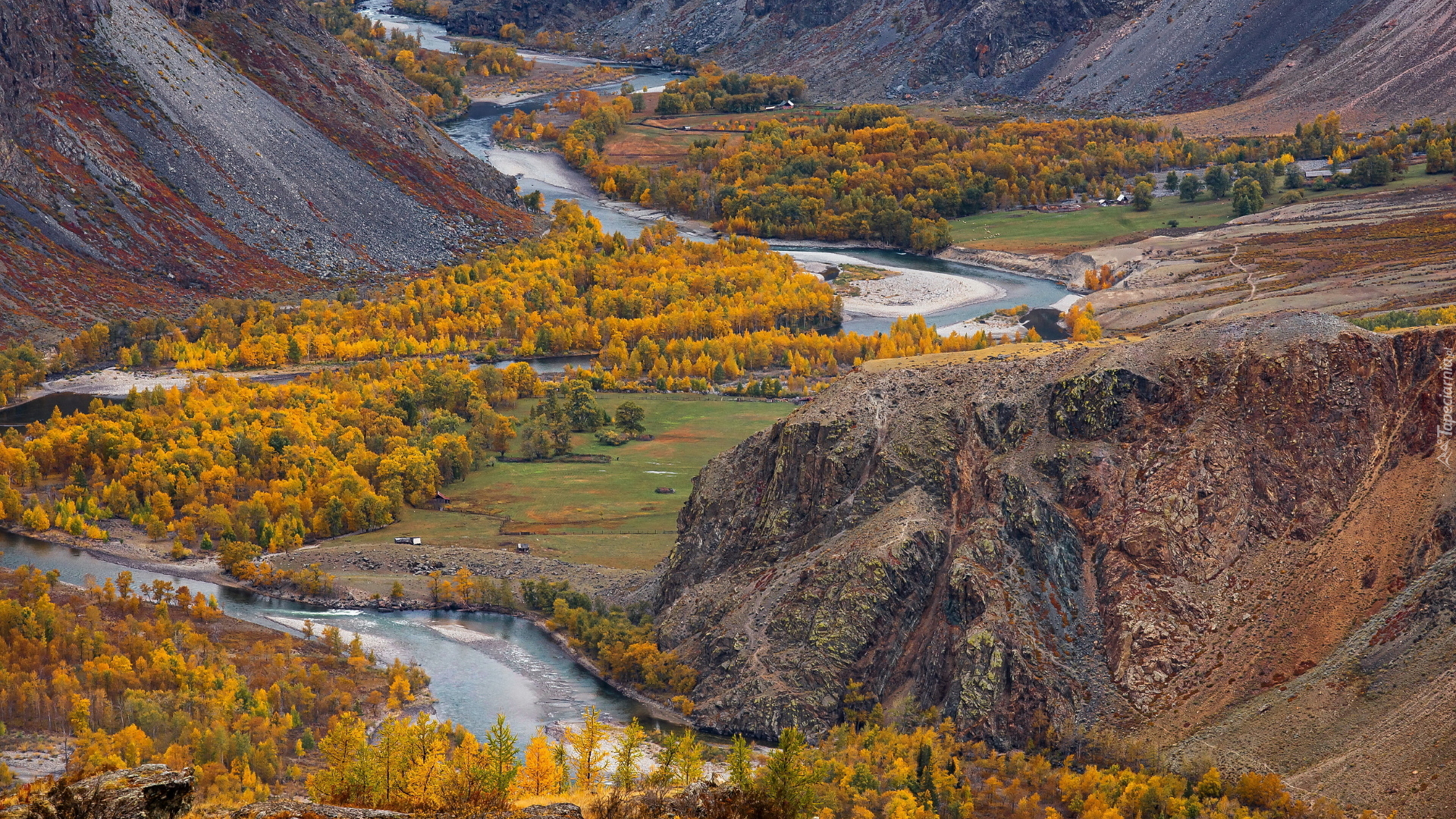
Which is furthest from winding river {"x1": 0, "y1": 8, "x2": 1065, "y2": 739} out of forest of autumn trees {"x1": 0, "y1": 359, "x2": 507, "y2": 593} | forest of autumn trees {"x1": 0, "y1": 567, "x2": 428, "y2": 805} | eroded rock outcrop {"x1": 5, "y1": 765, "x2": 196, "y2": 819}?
eroded rock outcrop {"x1": 5, "y1": 765, "x2": 196, "y2": 819}

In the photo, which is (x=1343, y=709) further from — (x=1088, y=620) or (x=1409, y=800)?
(x=1088, y=620)

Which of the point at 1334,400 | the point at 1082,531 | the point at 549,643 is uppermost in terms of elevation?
the point at 1334,400

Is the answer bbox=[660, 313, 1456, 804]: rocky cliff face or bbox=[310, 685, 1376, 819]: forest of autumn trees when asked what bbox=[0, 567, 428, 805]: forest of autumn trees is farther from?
bbox=[660, 313, 1456, 804]: rocky cliff face

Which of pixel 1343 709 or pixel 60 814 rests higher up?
pixel 60 814

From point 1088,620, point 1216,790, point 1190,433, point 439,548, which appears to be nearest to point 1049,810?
point 1216,790

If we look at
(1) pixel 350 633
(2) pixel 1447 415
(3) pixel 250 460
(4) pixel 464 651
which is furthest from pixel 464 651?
(2) pixel 1447 415

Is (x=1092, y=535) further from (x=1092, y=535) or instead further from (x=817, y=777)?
(x=817, y=777)

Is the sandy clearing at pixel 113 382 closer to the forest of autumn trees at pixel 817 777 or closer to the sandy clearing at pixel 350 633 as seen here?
the sandy clearing at pixel 350 633
